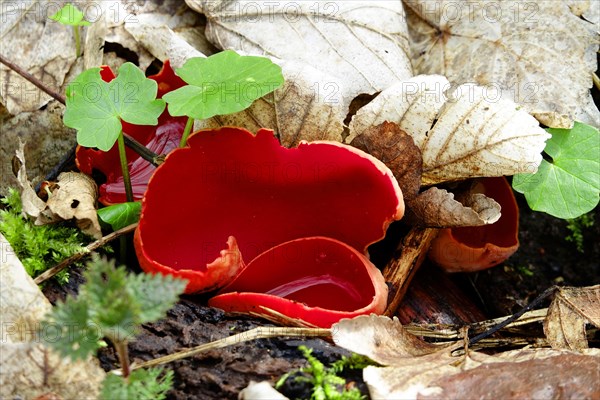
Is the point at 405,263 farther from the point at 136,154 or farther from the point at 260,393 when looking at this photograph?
the point at 136,154

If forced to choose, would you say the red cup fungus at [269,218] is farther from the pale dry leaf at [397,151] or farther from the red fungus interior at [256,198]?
the pale dry leaf at [397,151]

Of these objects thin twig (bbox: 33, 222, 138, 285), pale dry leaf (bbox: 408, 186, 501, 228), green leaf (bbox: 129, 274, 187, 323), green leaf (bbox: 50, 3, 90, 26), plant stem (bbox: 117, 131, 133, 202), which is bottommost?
pale dry leaf (bbox: 408, 186, 501, 228)

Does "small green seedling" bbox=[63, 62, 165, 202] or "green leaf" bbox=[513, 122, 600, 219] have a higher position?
"small green seedling" bbox=[63, 62, 165, 202]

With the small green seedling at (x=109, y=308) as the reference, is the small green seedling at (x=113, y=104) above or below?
above

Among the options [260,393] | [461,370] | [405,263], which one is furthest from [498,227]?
[260,393]

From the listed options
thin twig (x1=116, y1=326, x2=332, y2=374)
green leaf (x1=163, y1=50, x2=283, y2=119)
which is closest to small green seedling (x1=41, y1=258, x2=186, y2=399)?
thin twig (x1=116, y1=326, x2=332, y2=374)

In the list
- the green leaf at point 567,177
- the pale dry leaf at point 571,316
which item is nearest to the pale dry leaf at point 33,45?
the green leaf at point 567,177

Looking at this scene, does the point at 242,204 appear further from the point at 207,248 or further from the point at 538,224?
the point at 538,224

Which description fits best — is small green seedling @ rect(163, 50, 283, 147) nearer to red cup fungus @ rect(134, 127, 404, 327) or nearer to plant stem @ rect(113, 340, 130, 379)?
red cup fungus @ rect(134, 127, 404, 327)
